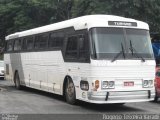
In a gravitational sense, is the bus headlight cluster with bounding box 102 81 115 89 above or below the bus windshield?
below

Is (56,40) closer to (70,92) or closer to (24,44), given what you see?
(70,92)

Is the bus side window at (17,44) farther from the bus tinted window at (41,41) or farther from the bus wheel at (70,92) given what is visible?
the bus wheel at (70,92)

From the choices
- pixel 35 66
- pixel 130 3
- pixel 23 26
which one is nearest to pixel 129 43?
pixel 35 66

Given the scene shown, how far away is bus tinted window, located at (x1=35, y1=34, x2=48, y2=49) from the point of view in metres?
19.5

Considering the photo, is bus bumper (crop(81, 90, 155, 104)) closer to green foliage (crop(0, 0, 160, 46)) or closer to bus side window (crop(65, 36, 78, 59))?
bus side window (crop(65, 36, 78, 59))

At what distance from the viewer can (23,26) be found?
42.2m

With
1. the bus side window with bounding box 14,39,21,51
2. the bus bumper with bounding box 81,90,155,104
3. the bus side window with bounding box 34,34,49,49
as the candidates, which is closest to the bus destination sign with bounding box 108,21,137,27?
the bus bumper with bounding box 81,90,155,104

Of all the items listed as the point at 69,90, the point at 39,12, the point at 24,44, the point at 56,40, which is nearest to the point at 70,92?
the point at 69,90

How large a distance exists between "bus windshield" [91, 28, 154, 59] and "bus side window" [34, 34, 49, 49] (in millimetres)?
4968

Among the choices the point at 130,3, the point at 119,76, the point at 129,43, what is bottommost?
the point at 119,76

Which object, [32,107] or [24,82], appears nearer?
[32,107]

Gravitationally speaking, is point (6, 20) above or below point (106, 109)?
above

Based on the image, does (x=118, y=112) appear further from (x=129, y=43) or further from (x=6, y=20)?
(x=6, y=20)

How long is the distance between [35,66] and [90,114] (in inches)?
298
